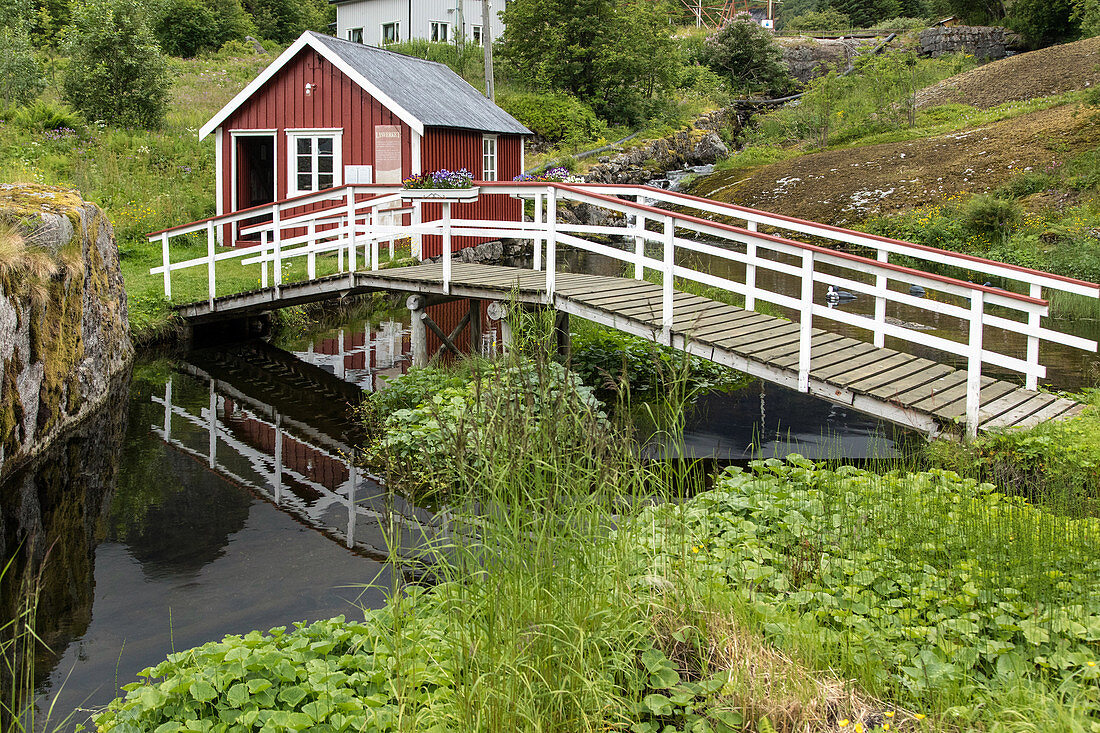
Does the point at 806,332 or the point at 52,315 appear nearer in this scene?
the point at 806,332

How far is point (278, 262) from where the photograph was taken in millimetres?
11875

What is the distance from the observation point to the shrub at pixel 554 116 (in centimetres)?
2825

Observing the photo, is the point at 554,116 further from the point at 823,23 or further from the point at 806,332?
the point at 823,23

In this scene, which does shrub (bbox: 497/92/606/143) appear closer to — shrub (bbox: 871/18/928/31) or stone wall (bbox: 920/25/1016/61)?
stone wall (bbox: 920/25/1016/61)

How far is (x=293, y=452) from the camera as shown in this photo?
902 centimetres

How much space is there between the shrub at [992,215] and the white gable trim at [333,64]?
10118 mm

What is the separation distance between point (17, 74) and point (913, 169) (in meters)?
21.2

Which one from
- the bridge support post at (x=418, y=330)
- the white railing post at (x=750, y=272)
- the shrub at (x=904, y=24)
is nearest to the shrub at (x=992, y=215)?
the white railing post at (x=750, y=272)

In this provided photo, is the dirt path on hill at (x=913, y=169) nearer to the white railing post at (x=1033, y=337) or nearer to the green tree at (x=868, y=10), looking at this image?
the white railing post at (x=1033, y=337)

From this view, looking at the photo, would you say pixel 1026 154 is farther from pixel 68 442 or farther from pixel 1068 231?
pixel 68 442

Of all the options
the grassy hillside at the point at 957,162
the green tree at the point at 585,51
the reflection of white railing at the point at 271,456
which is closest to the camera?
the reflection of white railing at the point at 271,456

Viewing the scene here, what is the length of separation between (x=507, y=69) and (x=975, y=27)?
72.0 feet

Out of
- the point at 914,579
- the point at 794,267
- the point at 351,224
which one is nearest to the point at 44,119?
the point at 351,224

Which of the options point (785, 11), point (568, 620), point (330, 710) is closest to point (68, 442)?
point (330, 710)
